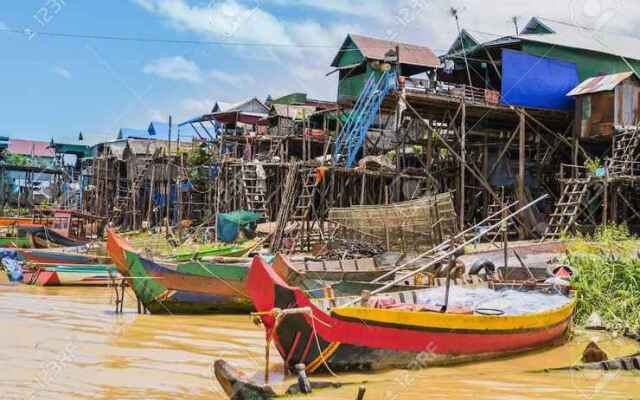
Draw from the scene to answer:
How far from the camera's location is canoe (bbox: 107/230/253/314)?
565 inches

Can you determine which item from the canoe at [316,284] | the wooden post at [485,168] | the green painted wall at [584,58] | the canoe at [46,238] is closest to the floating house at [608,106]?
the green painted wall at [584,58]

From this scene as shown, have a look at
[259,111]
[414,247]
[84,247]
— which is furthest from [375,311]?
[259,111]

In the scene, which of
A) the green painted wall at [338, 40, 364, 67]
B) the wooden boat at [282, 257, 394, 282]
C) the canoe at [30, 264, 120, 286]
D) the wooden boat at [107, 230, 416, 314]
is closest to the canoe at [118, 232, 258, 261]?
the wooden boat at [107, 230, 416, 314]

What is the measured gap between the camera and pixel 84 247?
24938 mm

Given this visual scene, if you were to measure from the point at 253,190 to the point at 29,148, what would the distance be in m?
32.0

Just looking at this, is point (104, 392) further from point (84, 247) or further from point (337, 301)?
point (84, 247)

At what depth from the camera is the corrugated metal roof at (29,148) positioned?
5280 centimetres

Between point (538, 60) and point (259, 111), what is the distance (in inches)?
645

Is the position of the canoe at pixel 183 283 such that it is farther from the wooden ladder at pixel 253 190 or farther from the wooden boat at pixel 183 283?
the wooden ladder at pixel 253 190

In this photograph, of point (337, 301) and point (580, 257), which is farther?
point (580, 257)

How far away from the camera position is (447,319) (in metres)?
9.09

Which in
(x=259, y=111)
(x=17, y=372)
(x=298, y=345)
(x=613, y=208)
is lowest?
(x=17, y=372)

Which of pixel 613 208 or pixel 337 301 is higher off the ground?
pixel 613 208

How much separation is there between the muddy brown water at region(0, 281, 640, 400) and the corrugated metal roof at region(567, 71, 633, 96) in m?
12.2
